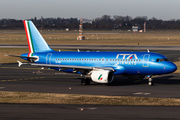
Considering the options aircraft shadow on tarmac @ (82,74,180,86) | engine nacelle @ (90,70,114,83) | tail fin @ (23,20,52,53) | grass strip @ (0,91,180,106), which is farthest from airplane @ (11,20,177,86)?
grass strip @ (0,91,180,106)

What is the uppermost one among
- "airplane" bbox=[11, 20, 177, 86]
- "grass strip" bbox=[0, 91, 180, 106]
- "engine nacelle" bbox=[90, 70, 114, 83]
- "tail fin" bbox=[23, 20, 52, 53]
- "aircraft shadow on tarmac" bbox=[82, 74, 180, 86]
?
"tail fin" bbox=[23, 20, 52, 53]

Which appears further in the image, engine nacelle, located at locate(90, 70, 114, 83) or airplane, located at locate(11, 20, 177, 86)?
airplane, located at locate(11, 20, 177, 86)

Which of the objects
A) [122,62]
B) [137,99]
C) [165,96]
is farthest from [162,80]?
[137,99]

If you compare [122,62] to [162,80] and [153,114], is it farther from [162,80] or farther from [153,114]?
[153,114]

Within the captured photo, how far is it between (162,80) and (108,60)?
966 cm

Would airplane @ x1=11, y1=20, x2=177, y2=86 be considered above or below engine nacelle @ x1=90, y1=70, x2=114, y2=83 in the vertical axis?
above

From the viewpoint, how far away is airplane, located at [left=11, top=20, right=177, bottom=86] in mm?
38634

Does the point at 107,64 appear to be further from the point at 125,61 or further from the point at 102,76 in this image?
the point at 102,76

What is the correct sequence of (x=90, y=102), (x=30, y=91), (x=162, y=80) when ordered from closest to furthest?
(x=90, y=102), (x=30, y=91), (x=162, y=80)

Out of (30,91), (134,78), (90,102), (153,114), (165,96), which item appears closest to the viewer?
(153,114)

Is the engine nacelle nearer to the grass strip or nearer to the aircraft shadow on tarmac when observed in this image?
the aircraft shadow on tarmac

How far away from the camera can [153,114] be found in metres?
23.2

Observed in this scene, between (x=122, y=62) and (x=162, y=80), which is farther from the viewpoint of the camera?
(x=162, y=80)

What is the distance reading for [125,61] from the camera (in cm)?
3991
